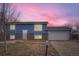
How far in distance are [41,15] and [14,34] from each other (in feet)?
1.37

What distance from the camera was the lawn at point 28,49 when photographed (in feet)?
5.46

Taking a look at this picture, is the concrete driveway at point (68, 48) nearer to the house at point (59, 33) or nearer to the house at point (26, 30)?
the house at point (59, 33)

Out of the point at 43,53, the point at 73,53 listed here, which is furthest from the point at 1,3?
the point at 73,53

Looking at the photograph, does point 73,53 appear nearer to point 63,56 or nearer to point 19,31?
point 63,56

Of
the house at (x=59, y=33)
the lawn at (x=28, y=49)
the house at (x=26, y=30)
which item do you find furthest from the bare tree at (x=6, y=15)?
the house at (x=59, y=33)

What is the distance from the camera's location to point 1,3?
64.8 inches

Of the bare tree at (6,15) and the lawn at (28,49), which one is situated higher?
the bare tree at (6,15)

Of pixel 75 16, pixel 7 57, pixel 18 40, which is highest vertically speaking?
pixel 75 16

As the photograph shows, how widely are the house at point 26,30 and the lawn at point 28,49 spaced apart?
0.22 ft

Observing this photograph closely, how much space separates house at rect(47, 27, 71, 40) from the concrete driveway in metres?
0.07

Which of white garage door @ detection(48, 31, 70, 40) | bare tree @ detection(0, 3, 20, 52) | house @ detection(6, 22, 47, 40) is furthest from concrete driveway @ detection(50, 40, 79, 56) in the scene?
bare tree @ detection(0, 3, 20, 52)

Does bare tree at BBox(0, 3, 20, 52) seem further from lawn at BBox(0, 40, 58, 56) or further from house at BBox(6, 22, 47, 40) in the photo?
lawn at BBox(0, 40, 58, 56)

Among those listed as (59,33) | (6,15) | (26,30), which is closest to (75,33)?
(59,33)

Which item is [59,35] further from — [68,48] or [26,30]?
[26,30]
